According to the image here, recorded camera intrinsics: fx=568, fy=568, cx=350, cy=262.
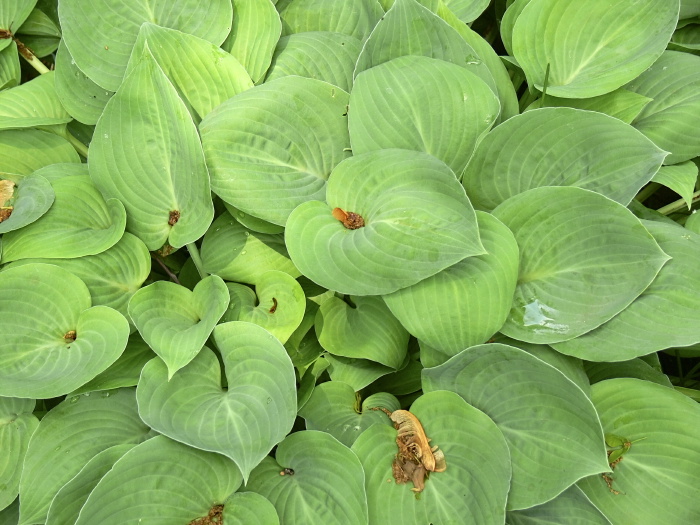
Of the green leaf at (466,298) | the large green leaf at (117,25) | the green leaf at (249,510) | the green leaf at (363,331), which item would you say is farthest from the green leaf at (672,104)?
the green leaf at (249,510)

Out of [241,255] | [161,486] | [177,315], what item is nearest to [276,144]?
[241,255]

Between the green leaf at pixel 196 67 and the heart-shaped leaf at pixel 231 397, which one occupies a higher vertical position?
the green leaf at pixel 196 67

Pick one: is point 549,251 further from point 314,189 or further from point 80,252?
point 80,252

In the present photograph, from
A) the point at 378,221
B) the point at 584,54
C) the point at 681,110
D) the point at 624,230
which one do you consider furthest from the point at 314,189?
Result: the point at 681,110

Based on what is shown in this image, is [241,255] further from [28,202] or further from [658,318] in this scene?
[658,318]

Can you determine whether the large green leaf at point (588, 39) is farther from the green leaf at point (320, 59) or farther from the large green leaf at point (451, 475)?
the large green leaf at point (451, 475)
